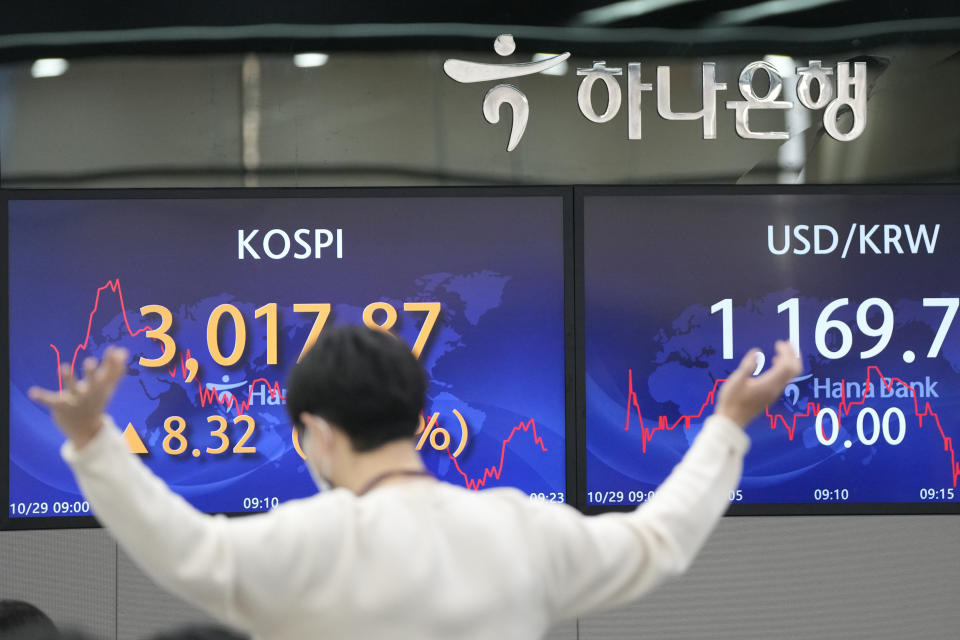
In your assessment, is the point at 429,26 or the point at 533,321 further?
the point at 429,26

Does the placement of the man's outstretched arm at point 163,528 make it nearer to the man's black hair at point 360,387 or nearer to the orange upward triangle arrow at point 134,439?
the man's black hair at point 360,387

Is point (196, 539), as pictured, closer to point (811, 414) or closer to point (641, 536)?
point (641, 536)

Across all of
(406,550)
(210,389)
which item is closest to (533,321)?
(210,389)

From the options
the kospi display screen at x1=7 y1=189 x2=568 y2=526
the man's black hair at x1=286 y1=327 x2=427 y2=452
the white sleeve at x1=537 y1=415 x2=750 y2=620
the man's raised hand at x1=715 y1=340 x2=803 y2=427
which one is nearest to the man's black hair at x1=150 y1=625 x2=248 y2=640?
the man's black hair at x1=286 y1=327 x2=427 y2=452

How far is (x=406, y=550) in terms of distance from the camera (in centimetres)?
145

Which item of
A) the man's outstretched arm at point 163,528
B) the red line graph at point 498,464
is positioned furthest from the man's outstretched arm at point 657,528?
the red line graph at point 498,464

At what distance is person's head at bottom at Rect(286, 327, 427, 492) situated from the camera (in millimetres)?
1516

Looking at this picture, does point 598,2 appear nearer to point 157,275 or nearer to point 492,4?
point 492,4

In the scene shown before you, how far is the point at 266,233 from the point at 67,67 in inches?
35.9

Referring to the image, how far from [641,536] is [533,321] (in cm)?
291

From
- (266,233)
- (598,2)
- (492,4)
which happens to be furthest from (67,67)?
(598,2)

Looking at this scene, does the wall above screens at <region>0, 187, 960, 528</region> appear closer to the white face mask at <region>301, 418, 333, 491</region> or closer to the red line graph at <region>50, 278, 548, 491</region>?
the red line graph at <region>50, 278, 548, 491</region>

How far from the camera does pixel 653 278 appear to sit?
14.8 ft

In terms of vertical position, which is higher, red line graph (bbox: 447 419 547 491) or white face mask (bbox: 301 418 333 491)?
white face mask (bbox: 301 418 333 491)
